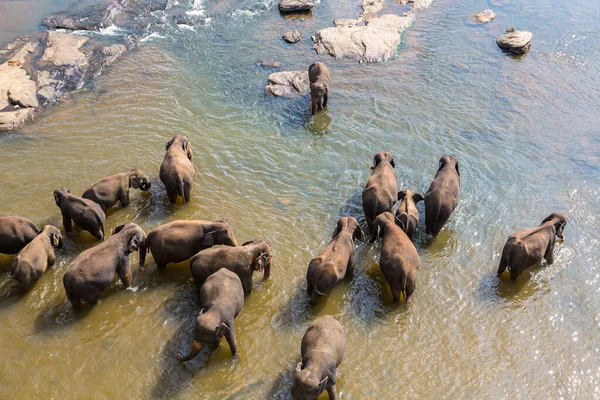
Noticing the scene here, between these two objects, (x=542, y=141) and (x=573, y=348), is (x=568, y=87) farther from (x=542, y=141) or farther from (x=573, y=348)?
(x=573, y=348)

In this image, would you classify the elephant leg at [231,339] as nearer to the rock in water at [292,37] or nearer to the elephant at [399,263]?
the elephant at [399,263]

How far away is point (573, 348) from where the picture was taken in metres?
7.62

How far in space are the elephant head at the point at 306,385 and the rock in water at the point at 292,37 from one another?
11739mm

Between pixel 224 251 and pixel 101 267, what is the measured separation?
6.01 feet

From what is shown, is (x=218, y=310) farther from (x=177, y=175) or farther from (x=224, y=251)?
(x=177, y=175)

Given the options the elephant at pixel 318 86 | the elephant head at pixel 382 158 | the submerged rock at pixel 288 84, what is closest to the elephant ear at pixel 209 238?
the elephant head at pixel 382 158

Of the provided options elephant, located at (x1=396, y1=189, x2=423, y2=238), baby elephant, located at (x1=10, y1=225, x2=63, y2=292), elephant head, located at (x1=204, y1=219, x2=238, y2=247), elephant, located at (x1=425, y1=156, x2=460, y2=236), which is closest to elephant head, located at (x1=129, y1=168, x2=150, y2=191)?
baby elephant, located at (x1=10, y1=225, x2=63, y2=292)

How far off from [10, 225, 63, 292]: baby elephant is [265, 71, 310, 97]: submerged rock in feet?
22.4

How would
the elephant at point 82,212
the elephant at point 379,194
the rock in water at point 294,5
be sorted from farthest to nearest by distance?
the rock in water at point 294,5 < the elephant at point 379,194 < the elephant at point 82,212

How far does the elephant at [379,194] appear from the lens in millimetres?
9172

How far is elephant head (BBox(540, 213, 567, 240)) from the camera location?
9.06m

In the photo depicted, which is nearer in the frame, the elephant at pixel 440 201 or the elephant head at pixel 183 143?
the elephant at pixel 440 201

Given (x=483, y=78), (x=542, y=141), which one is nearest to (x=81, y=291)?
(x=542, y=141)

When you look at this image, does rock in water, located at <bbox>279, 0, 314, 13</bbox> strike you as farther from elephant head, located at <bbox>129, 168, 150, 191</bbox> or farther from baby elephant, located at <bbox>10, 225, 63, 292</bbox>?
baby elephant, located at <bbox>10, 225, 63, 292</bbox>
